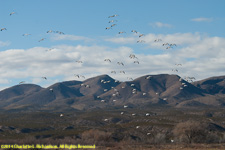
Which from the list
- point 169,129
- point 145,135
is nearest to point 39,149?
point 145,135

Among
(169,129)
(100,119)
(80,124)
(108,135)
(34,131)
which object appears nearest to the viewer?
(108,135)

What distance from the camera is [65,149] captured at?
54.6 metres

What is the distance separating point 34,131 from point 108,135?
71.4m

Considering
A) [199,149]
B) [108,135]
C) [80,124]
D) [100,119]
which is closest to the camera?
[199,149]

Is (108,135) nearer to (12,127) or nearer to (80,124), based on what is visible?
(12,127)

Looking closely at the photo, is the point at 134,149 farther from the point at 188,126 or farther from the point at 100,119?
the point at 100,119

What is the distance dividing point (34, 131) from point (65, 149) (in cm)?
10592

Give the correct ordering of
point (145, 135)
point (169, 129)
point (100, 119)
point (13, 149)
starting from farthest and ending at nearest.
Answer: point (100, 119) → point (169, 129) → point (145, 135) → point (13, 149)

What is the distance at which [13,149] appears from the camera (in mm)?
53562

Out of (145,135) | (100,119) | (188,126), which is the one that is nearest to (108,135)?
(188,126)

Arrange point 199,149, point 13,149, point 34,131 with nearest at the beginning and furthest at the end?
point 13,149 → point 199,149 → point 34,131

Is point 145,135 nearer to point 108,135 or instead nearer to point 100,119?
point 108,135

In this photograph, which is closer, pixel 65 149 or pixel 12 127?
pixel 65 149

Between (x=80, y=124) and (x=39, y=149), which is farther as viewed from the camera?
(x=80, y=124)
